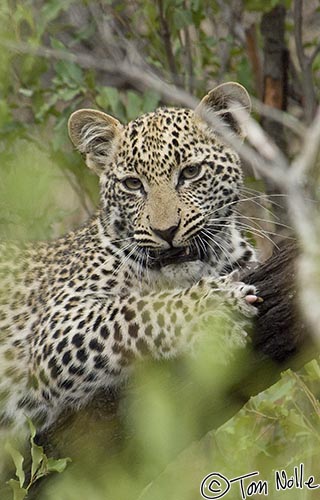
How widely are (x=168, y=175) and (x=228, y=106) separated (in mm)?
729

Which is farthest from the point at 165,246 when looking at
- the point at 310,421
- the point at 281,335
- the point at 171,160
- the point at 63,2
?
the point at 63,2

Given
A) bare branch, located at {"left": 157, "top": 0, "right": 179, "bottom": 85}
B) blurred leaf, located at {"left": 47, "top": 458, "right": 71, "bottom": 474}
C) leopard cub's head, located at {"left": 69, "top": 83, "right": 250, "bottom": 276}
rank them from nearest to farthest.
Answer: blurred leaf, located at {"left": 47, "top": 458, "right": 71, "bottom": 474} → leopard cub's head, located at {"left": 69, "top": 83, "right": 250, "bottom": 276} → bare branch, located at {"left": 157, "top": 0, "right": 179, "bottom": 85}

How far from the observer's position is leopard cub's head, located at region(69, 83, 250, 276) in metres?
6.28

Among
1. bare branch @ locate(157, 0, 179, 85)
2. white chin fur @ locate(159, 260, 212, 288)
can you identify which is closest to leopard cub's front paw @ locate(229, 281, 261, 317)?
white chin fur @ locate(159, 260, 212, 288)

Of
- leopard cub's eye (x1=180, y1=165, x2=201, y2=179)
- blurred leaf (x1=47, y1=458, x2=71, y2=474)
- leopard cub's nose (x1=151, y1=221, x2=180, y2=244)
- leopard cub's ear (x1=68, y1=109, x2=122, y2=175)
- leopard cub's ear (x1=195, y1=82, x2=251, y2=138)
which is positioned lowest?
blurred leaf (x1=47, y1=458, x2=71, y2=474)

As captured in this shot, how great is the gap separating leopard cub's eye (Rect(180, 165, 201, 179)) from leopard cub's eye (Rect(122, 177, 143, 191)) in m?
0.24

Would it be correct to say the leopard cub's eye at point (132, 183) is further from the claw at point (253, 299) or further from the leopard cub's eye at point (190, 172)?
the claw at point (253, 299)

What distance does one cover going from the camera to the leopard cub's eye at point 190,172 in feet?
21.6

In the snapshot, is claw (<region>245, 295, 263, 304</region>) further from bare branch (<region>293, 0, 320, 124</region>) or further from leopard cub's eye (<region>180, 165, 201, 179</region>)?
bare branch (<region>293, 0, 320, 124</region>)

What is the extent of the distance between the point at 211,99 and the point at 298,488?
2.24 m

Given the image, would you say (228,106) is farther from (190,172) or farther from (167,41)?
(167,41)

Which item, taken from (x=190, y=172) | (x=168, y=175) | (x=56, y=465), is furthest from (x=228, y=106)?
(x=56, y=465)

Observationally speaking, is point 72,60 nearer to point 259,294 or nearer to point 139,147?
point 139,147

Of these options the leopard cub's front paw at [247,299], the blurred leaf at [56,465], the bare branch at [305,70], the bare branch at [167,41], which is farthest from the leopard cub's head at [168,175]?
the bare branch at [167,41]
